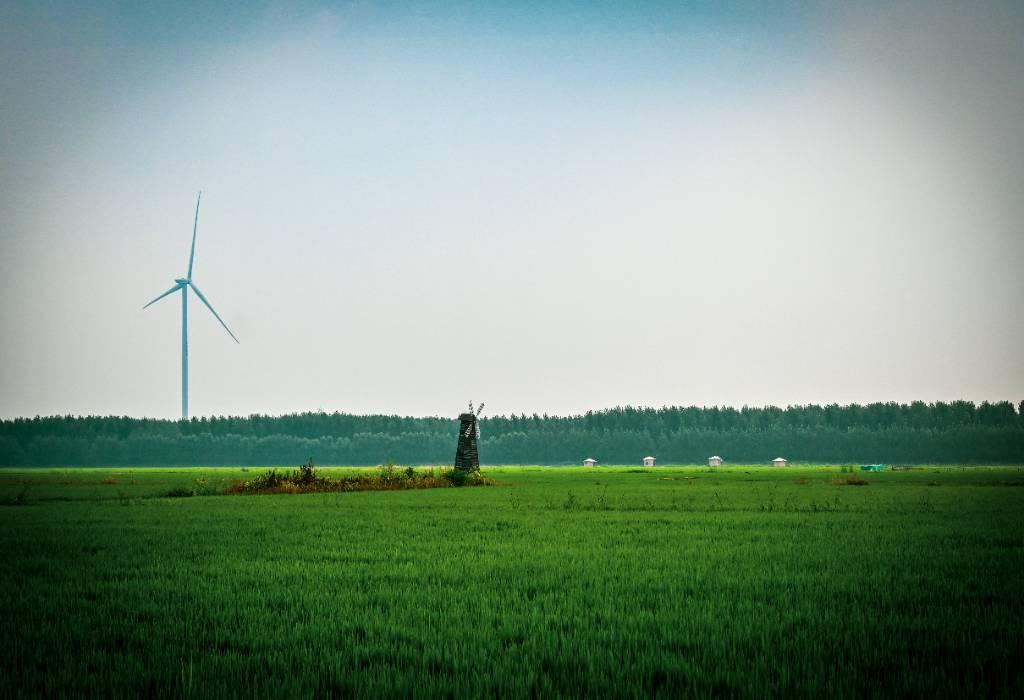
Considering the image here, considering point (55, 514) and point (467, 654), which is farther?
point (55, 514)

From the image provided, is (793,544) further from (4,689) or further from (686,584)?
(4,689)

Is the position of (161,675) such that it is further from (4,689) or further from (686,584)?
(686,584)

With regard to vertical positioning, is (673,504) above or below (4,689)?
below

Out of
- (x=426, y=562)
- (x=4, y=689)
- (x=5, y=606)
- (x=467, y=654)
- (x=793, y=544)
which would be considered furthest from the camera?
(x=793, y=544)

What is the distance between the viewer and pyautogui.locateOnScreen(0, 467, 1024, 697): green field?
7.30m

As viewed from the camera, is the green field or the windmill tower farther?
the windmill tower

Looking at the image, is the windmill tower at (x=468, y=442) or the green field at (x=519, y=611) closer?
the green field at (x=519, y=611)

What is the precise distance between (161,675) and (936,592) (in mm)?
11058

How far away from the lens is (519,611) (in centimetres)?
1055

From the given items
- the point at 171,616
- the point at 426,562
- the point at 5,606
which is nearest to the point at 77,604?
the point at 5,606

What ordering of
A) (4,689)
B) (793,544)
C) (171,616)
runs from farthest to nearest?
(793,544), (171,616), (4,689)

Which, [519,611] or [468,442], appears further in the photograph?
→ [468,442]

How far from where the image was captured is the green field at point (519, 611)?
7.30 meters

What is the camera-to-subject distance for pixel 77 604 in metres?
11.3
